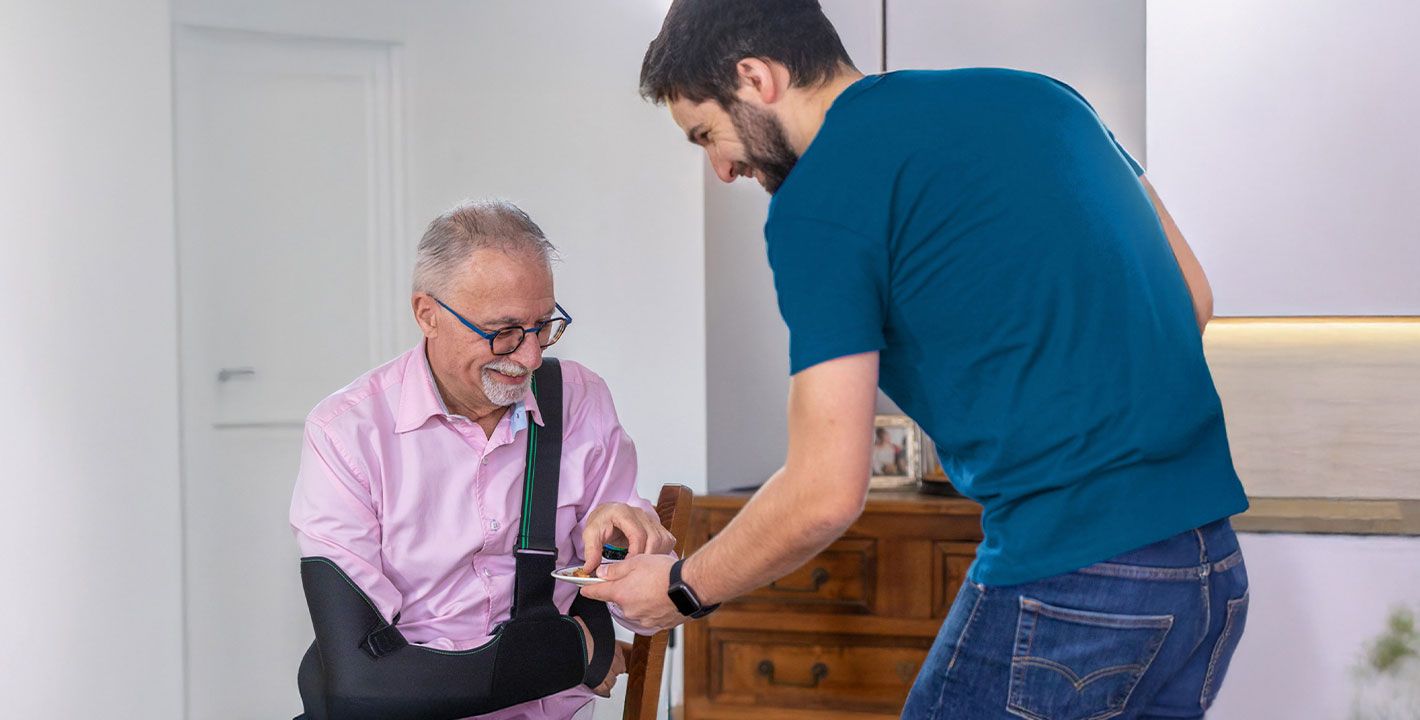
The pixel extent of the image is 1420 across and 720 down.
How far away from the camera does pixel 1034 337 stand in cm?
123

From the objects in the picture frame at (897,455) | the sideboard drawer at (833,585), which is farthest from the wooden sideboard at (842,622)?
the picture frame at (897,455)

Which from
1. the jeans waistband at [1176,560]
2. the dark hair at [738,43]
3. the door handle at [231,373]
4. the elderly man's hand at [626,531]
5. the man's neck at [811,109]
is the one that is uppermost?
the dark hair at [738,43]

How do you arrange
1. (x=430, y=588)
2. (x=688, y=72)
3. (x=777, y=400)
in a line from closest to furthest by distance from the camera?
(x=688, y=72) < (x=430, y=588) < (x=777, y=400)

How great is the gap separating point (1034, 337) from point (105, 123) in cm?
327

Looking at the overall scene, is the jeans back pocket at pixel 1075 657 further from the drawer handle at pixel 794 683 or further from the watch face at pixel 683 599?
the drawer handle at pixel 794 683

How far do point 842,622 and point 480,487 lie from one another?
157 centimetres

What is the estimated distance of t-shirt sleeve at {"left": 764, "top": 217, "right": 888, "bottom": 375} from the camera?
1.25 metres

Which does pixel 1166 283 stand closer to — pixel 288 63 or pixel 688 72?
pixel 688 72

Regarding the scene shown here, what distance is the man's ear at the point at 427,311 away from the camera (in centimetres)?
197

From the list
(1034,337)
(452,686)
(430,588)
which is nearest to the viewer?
(1034,337)

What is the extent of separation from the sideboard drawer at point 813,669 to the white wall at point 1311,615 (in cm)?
74

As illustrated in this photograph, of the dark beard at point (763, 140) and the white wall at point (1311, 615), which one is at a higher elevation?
the dark beard at point (763, 140)

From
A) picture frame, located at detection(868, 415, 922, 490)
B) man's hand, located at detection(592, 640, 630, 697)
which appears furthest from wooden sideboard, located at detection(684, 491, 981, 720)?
man's hand, located at detection(592, 640, 630, 697)

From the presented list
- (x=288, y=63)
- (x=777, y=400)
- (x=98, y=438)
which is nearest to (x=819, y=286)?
(x=777, y=400)
